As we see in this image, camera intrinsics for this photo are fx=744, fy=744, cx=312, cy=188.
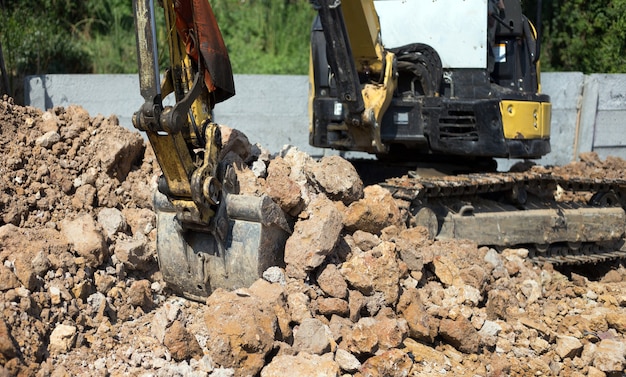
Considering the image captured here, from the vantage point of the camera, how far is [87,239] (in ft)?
14.8

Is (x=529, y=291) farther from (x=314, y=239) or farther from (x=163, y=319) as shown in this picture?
(x=163, y=319)

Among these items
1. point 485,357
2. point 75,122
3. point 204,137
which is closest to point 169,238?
point 204,137

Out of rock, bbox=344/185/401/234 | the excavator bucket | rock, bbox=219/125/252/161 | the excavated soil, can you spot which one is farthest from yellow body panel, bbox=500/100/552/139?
the excavator bucket

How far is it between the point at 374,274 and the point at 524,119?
91.0 inches

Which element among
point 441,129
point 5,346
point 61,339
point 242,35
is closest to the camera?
point 5,346

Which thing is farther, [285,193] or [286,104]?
[286,104]

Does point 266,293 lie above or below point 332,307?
above

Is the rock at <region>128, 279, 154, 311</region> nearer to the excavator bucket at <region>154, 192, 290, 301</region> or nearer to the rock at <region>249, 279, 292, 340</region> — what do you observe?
the excavator bucket at <region>154, 192, 290, 301</region>

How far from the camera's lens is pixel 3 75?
8.75 m

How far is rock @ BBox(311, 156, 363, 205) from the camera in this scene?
15.8 ft

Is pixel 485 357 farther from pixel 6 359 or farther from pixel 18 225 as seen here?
pixel 18 225

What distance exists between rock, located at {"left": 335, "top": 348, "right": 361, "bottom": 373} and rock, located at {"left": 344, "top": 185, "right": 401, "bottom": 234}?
1067 mm

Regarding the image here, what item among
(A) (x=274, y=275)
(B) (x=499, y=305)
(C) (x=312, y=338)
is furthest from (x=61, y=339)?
(B) (x=499, y=305)

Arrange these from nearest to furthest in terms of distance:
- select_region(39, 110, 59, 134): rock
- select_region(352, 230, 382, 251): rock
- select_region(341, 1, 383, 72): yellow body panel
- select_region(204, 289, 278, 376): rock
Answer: select_region(204, 289, 278, 376): rock → select_region(352, 230, 382, 251): rock → select_region(39, 110, 59, 134): rock → select_region(341, 1, 383, 72): yellow body panel
